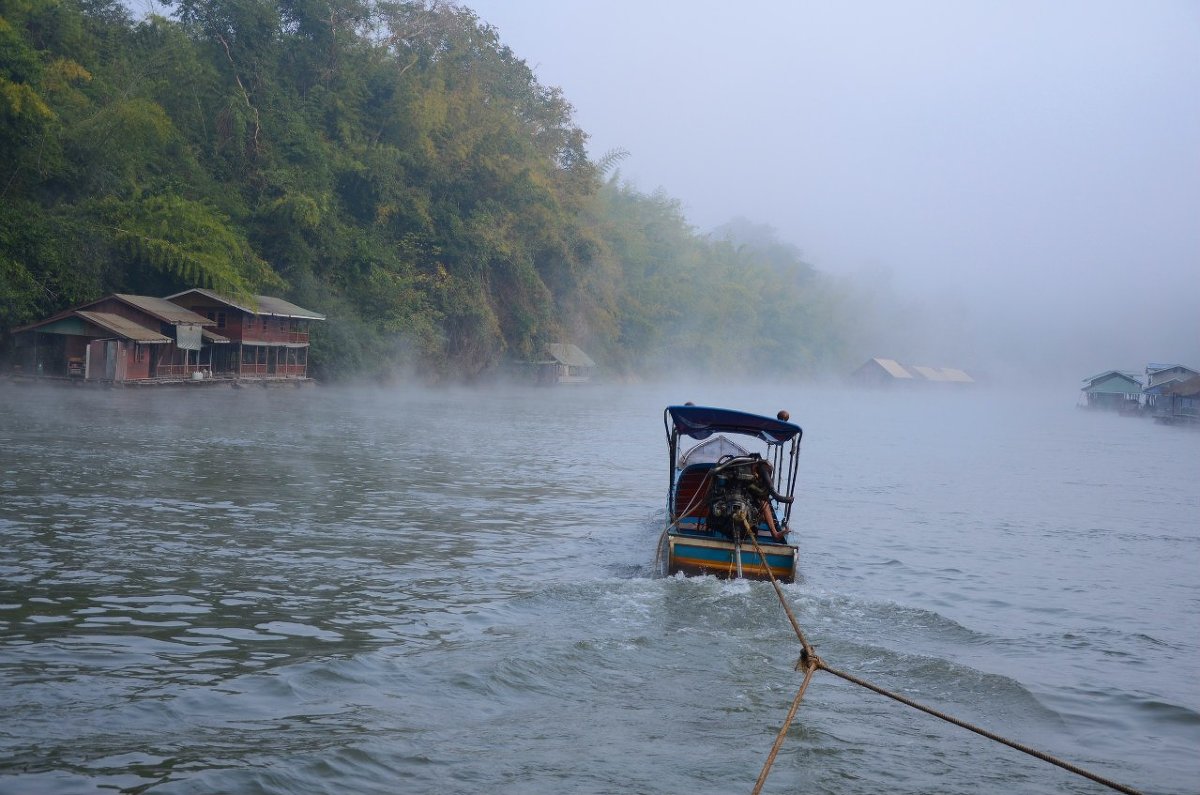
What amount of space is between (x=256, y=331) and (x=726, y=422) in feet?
94.6

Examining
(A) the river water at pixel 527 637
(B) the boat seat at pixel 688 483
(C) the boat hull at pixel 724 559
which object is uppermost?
(B) the boat seat at pixel 688 483

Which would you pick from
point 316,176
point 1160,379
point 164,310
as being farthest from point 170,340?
point 1160,379

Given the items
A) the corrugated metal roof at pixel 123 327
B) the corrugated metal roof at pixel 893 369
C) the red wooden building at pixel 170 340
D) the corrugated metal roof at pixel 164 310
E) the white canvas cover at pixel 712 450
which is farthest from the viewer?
the corrugated metal roof at pixel 893 369

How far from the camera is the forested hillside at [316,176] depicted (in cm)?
3444

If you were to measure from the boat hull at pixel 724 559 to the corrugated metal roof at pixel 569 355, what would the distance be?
45.2m

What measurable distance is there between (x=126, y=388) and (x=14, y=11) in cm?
1361

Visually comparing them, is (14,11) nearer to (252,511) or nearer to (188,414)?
(188,414)

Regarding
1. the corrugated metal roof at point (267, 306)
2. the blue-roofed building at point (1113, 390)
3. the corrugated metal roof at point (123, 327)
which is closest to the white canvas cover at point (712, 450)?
the corrugated metal roof at point (123, 327)

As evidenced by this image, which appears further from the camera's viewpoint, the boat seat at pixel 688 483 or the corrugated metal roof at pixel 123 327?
the corrugated metal roof at pixel 123 327

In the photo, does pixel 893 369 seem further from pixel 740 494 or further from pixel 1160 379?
pixel 740 494

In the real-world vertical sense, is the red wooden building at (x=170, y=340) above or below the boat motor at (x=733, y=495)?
above

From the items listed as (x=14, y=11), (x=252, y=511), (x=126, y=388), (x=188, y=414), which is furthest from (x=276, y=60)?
(x=252, y=511)

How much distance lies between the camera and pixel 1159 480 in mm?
24797

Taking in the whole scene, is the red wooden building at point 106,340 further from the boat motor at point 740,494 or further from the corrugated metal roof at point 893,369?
the corrugated metal roof at point 893,369
